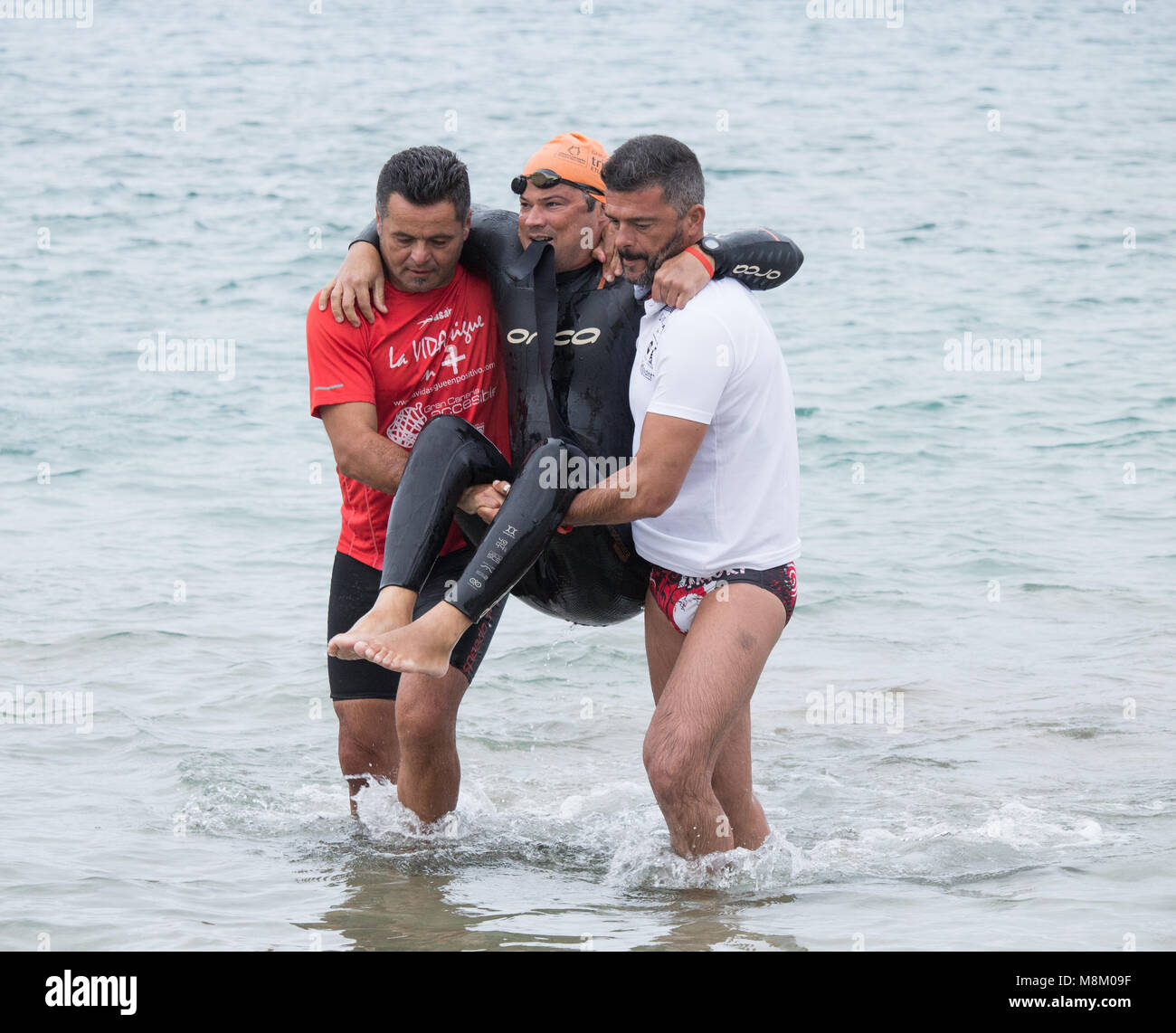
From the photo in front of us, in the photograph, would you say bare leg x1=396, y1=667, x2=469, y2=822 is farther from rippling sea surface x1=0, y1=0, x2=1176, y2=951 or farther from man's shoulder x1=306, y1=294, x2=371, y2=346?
man's shoulder x1=306, y1=294, x2=371, y2=346

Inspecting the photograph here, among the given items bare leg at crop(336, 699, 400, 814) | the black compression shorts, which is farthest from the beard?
bare leg at crop(336, 699, 400, 814)

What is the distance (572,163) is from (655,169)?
20.5 inches

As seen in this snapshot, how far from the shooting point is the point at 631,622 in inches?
357

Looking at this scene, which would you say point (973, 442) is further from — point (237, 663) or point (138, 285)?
point (138, 285)

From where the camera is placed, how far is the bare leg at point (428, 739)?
5047 millimetres

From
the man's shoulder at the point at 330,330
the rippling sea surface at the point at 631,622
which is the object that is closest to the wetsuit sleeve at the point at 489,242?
the man's shoulder at the point at 330,330

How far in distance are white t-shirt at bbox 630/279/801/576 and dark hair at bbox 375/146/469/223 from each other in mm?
747

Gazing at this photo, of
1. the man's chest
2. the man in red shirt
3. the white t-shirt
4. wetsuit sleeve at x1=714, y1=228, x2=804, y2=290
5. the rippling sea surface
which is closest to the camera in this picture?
the white t-shirt

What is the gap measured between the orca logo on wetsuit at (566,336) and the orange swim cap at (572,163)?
1.51ft

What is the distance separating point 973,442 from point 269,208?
12.1 metres

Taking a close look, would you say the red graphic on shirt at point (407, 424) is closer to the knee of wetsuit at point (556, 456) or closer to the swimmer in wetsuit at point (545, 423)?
the swimmer in wetsuit at point (545, 423)

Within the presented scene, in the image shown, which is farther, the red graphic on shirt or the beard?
the red graphic on shirt

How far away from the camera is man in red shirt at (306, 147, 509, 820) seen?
4.84 metres
